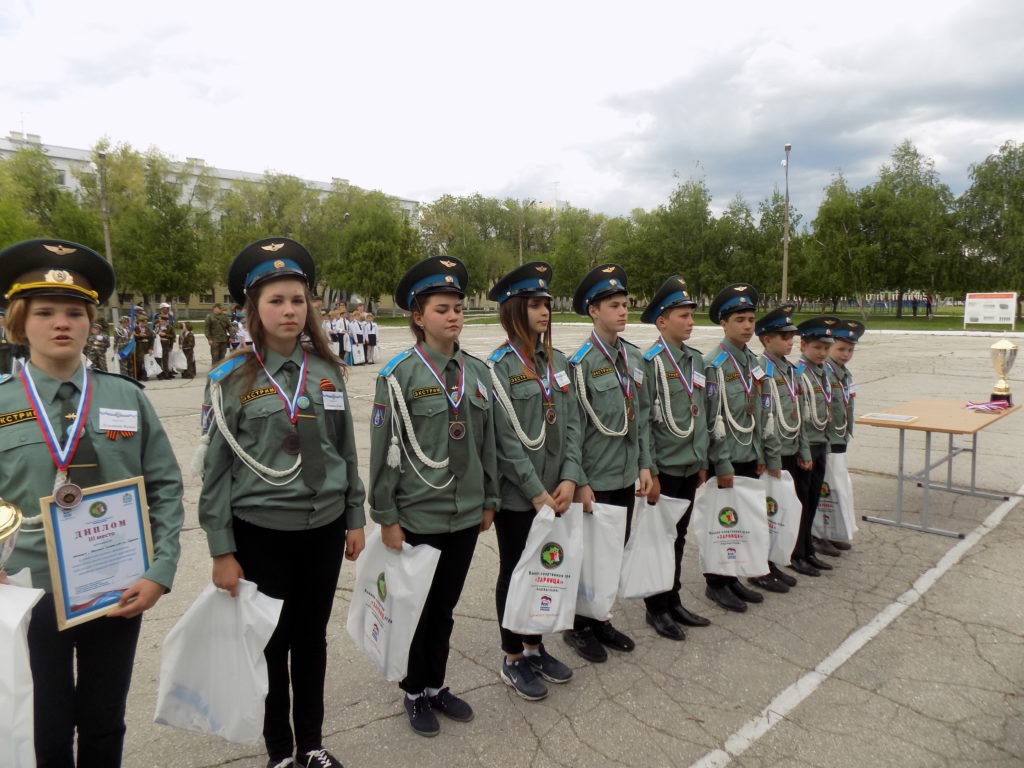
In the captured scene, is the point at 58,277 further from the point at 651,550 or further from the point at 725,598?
the point at 725,598

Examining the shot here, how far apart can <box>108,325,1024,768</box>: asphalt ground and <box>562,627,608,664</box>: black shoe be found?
0.14 ft

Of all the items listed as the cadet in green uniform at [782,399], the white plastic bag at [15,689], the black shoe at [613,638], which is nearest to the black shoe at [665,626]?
the black shoe at [613,638]

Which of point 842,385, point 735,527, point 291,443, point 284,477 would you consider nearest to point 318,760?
point 284,477

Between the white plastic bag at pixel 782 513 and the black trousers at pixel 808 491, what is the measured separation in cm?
47

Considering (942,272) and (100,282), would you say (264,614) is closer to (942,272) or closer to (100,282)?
(100,282)

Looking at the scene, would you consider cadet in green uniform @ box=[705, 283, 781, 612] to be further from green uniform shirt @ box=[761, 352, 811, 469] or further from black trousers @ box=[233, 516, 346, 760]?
black trousers @ box=[233, 516, 346, 760]

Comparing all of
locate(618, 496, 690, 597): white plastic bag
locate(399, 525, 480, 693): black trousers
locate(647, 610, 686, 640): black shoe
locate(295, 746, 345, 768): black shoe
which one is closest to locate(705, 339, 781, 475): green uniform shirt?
locate(618, 496, 690, 597): white plastic bag

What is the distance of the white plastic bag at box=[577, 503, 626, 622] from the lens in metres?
3.22

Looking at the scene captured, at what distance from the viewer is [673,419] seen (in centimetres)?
370

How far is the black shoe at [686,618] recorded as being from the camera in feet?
12.5

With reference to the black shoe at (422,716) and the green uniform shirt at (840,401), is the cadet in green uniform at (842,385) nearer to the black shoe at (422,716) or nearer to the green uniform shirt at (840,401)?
the green uniform shirt at (840,401)

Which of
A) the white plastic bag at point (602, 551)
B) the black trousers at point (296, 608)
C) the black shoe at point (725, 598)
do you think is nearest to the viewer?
the black trousers at point (296, 608)

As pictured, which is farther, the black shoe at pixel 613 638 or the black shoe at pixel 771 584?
the black shoe at pixel 771 584

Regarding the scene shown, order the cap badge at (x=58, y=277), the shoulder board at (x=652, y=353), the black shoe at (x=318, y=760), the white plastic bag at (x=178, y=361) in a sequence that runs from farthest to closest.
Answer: the white plastic bag at (x=178, y=361), the shoulder board at (x=652, y=353), the black shoe at (x=318, y=760), the cap badge at (x=58, y=277)
